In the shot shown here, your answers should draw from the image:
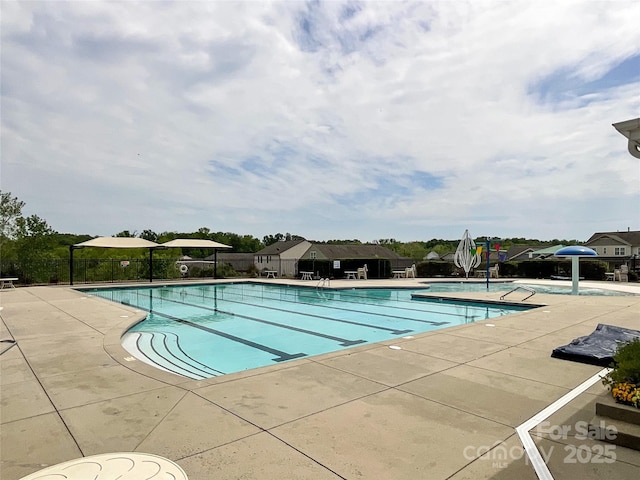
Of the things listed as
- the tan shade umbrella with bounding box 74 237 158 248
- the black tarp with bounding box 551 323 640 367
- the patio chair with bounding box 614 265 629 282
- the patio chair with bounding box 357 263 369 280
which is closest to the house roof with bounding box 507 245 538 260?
the patio chair with bounding box 614 265 629 282

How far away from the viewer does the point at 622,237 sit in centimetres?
4366

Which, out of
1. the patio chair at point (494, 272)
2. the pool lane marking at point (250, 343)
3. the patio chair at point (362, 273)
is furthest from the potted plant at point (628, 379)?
the patio chair at point (494, 272)

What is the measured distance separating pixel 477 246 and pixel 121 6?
21040mm

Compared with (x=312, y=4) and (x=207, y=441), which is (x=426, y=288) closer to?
(x=312, y=4)

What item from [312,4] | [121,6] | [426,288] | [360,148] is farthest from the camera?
[360,148]

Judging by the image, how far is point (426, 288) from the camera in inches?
706

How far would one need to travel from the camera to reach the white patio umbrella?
72.7ft

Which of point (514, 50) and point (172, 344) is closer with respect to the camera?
point (172, 344)

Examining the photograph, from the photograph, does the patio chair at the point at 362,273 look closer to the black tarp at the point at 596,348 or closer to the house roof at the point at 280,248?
the black tarp at the point at 596,348

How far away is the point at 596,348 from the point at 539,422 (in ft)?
8.99

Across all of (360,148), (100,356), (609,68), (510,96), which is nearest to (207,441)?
(100,356)

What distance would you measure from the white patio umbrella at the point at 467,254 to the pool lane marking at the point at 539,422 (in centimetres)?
1876

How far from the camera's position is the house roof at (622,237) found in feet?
140

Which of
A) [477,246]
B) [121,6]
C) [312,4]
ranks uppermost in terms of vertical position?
[312,4]
